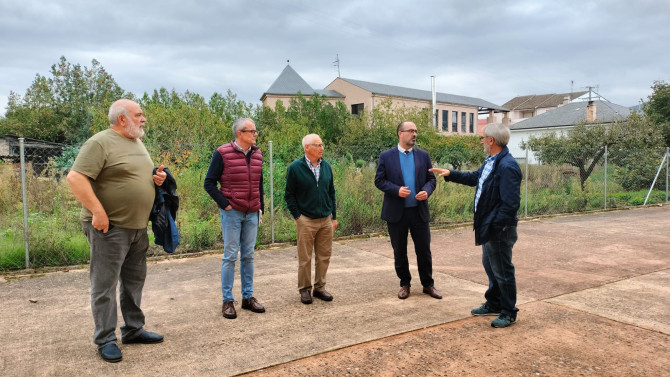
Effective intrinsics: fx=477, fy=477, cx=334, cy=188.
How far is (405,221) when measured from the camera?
5309 millimetres

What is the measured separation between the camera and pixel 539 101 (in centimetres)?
7356

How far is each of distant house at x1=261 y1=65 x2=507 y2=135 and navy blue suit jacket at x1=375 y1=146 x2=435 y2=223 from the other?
41223 mm

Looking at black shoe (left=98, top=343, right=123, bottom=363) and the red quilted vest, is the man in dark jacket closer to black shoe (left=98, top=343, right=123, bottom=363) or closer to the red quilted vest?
the red quilted vest

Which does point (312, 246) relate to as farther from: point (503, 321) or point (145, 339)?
point (503, 321)

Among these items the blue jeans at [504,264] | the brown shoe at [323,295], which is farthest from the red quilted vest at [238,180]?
the blue jeans at [504,264]

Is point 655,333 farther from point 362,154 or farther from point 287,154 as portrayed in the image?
point 362,154

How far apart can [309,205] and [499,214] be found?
1.94 meters

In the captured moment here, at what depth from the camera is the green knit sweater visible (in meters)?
5.09

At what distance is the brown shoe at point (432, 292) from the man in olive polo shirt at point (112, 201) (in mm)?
3110

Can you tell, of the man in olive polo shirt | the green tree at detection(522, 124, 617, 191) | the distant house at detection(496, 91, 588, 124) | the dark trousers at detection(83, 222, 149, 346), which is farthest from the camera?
the distant house at detection(496, 91, 588, 124)

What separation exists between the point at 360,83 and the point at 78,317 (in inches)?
2068

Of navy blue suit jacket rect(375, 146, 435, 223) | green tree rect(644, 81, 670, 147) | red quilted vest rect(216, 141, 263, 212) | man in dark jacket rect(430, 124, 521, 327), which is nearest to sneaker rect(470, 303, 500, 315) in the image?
man in dark jacket rect(430, 124, 521, 327)

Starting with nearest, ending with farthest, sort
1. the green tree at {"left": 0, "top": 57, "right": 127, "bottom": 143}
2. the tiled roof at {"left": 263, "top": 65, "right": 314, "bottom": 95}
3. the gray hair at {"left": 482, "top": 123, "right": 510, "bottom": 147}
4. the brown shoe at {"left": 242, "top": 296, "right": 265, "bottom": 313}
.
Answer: the gray hair at {"left": 482, "top": 123, "right": 510, "bottom": 147} → the brown shoe at {"left": 242, "top": 296, "right": 265, "bottom": 313} → the green tree at {"left": 0, "top": 57, "right": 127, "bottom": 143} → the tiled roof at {"left": 263, "top": 65, "right": 314, "bottom": 95}

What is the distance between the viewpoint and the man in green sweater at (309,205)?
5.10m
